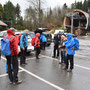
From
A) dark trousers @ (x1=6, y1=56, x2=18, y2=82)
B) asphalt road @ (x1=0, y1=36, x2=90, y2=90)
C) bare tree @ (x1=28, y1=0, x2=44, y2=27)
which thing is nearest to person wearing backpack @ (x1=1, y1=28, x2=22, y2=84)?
dark trousers @ (x1=6, y1=56, x2=18, y2=82)

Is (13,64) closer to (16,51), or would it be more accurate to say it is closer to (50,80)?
(16,51)

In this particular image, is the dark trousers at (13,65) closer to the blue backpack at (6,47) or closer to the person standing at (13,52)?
the person standing at (13,52)

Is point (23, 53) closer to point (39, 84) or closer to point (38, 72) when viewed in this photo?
point (38, 72)

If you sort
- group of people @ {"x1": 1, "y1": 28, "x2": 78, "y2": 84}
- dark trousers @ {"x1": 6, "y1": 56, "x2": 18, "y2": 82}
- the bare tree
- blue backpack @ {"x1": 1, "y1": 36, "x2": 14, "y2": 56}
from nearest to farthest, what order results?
blue backpack @ {"x1": 1, "y1": 36, "x2": 14, "y2": 56}
group of people @ {"x1": 1, "y1": 28, "x2": 78, "y2": 84}
dark trousers @ {"x1": 6, "y1": 56, "x2": 18, "y2": 82}
the bare tree

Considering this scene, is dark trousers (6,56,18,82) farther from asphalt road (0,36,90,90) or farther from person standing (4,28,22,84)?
asphalt road (0,36,90,90)

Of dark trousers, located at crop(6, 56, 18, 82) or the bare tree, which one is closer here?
dark trousers, located at crop(6, 56, 18, 82)

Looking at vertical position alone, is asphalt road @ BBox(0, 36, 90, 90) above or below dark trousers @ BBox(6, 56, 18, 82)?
below

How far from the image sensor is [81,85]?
15.4 feet

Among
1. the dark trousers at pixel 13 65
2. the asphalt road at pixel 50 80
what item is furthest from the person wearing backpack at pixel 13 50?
the asphalt road at pixel 50 80

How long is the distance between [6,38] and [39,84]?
194 cm

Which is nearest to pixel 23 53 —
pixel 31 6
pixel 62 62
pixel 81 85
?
pixel 62 62

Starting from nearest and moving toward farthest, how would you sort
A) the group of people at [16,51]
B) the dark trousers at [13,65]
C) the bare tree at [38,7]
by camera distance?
the group of people at [16,51] < the dark trousers at [13,65] < the bare tree at [38,7]

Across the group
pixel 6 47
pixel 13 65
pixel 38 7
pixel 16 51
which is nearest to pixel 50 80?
pixel 13 65

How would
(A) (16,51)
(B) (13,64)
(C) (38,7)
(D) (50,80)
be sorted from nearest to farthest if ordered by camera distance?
1. (A) (16,51)
2. (B) (13,64)
3. (D) (50,80)
4. (C) (38,7)
